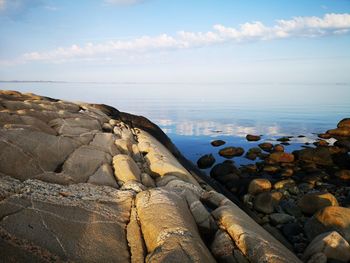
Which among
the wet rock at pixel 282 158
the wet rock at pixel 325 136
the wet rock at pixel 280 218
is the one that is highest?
the wet rock at pixel 325 136

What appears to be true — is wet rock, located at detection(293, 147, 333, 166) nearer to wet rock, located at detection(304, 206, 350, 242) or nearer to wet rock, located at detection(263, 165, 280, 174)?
wet rock, located at detection(263, 165, 280, 174)

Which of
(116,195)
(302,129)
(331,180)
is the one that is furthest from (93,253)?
(302,129)

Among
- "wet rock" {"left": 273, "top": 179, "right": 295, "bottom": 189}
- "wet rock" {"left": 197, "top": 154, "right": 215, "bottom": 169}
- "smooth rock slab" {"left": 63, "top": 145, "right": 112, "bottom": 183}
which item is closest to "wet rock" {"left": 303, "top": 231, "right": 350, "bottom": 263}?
"smooth rock slab" {"left": 63, "top": 145, "right": 112, "bottom": 183}

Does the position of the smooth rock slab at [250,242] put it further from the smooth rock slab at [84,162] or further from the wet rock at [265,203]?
the wet rock at [265,203]

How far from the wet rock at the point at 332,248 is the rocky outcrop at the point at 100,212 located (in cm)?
199

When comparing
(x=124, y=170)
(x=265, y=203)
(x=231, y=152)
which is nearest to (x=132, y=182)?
(x=124, y=170)

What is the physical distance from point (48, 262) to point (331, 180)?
1829cm

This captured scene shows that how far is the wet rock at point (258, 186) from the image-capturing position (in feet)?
50.7

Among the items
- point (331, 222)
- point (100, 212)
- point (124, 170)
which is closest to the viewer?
point (100, 212)

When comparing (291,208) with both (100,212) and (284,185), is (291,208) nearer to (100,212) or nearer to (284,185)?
(284,185)

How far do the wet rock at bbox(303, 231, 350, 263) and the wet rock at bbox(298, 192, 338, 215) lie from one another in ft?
17.5

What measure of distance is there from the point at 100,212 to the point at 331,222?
8.28 metres

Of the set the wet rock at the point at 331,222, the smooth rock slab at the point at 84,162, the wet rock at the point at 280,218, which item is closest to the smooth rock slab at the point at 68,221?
the smooth rock slab at the point at 84,162

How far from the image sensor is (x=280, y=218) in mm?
12547
